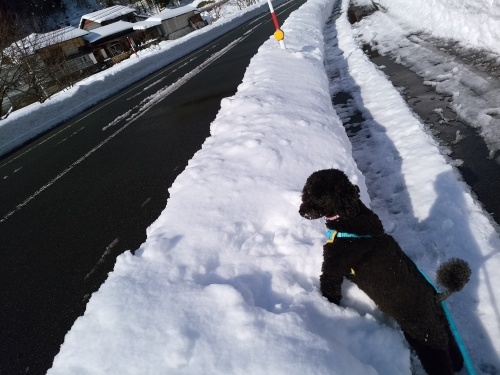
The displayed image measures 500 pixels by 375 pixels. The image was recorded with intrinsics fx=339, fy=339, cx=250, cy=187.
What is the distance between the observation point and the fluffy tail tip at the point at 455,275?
1836mm

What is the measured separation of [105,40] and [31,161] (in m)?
41.6

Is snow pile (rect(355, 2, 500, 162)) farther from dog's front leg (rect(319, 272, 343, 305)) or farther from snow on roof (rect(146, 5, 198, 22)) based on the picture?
snow on roof (rect(146, 5, 198, 22))

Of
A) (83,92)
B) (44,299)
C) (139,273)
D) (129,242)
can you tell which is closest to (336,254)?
(139,273)

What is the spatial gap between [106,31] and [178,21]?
10.8 metres

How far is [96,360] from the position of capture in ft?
6.67

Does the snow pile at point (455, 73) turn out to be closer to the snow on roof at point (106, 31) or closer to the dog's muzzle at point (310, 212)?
the dog's muzzle at point (310, 212)

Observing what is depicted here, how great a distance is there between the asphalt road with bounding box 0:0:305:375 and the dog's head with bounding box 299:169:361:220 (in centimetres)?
251

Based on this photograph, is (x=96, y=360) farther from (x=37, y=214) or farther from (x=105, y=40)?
(x=105, y=40)

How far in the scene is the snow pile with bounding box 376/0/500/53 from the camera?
697cm

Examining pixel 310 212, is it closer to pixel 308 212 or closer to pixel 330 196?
pixel 308 212

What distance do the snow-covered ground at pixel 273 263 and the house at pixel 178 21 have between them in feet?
156

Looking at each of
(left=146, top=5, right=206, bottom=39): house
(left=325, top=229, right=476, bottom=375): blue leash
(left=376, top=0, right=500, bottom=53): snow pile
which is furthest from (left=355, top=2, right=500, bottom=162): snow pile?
(left=146, top=5, right=206, bottom=39): house

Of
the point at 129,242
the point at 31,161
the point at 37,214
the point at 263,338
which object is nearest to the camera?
the point at 263,338

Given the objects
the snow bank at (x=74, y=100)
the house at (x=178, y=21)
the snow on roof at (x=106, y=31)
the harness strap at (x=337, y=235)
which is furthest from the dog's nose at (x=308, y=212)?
the house at (x=178, y=21)
